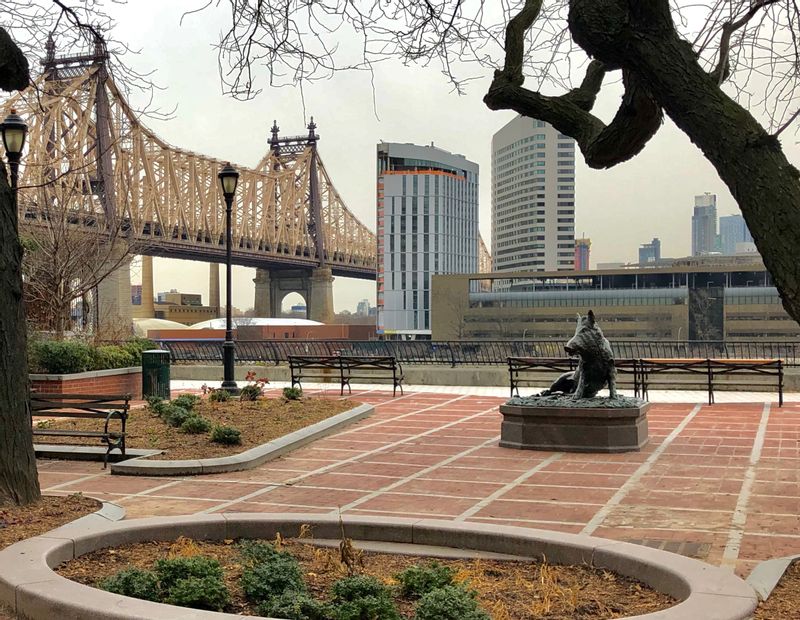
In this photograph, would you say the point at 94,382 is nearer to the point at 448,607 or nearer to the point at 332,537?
the point at 332,537

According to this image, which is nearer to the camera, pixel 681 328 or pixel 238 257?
pixel 238 257

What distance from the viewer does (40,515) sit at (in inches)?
271

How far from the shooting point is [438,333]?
302ft

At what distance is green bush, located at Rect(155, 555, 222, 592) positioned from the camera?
16.3 ft

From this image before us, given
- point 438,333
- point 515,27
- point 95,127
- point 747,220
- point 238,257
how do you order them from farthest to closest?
point 438,333 < point 238,257 < point 95,127 < point 515,27 < point 747,220

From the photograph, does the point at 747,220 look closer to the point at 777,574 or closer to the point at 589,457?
the point at 777,574

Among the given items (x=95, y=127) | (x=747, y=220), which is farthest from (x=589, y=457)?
(x=95, y=127)

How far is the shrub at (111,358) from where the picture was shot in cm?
1742

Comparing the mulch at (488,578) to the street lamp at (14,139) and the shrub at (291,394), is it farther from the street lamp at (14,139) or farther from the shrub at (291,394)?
the shrub at (291,394)

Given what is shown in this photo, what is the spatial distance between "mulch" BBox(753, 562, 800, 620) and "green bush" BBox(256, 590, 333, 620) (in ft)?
6.66

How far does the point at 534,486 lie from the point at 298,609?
15.9 ft

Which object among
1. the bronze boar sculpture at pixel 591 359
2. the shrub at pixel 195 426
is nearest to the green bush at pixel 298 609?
the bronze boar sculpture at pixel 591 359

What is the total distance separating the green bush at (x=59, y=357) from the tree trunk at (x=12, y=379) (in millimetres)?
9579

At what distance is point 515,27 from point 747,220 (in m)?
2.70
